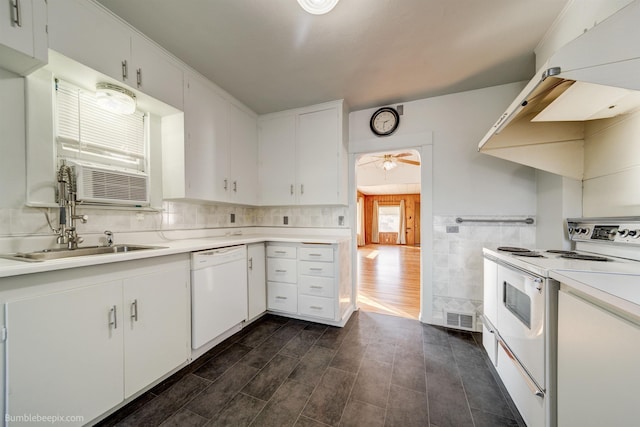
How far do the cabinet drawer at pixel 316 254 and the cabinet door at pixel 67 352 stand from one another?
4.86 ft

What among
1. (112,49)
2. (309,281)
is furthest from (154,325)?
(112,49)

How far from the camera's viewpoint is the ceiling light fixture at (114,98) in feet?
4.83

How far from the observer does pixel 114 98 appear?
1511 mm

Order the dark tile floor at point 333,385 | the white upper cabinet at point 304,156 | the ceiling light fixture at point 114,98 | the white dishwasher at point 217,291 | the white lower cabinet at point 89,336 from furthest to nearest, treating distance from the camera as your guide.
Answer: the white upper cabinet at point 304,156 < the white dishwasher at point 217,291 < the ceiling light fixture at point 114,98 < the dark tile floor at point 333,385 < the white lower cabinet at point 89,336

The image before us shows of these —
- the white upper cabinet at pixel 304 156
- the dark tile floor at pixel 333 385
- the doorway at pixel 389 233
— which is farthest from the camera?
the doorway at pixel 389 233

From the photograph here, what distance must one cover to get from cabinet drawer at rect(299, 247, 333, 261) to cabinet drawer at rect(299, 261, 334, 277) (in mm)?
44

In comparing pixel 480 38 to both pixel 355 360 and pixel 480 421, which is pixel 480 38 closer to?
pixel 480 421

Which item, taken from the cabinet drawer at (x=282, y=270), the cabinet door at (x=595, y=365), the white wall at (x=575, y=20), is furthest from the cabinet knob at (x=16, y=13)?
the white wall at (x=575, y=20)

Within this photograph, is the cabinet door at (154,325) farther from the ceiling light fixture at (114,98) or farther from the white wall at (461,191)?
the white wall at (461,191)

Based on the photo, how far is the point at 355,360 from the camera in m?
1.76

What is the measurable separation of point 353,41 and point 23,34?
1877 mm

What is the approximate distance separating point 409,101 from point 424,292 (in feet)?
7.26

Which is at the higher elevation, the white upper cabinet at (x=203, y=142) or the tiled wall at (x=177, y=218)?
the white upper cabinet at (x=203, y=142)

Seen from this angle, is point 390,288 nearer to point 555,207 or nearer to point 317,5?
point 555,207
